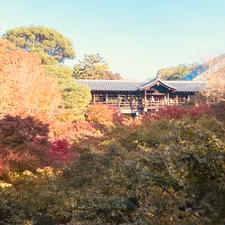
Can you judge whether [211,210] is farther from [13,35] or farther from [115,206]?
[13,35]

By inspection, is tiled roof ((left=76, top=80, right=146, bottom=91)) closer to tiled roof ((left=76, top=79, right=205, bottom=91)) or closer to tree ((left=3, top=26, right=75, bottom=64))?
tiled roof ((left=76, top=79, right=205, bottom=91))

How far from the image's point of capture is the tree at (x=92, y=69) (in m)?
37.9

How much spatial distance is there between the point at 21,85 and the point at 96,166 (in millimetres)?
9296

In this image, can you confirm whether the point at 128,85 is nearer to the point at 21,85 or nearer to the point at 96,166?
the point at 21,85

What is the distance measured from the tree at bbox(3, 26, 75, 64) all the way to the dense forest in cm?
3000

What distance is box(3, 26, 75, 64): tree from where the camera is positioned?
43844mm

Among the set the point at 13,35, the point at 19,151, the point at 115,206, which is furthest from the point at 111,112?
the point at 13,35

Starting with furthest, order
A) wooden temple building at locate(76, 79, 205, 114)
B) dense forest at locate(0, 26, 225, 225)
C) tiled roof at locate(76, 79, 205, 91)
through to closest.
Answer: tiled roof at locate(76, 79, 205, 91) < wooden temple building at locate(76, 79, 205, 114) < dense forest at locate(0, 26, 225, 225)

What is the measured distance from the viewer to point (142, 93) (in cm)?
2745

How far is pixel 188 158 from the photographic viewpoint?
2.88m

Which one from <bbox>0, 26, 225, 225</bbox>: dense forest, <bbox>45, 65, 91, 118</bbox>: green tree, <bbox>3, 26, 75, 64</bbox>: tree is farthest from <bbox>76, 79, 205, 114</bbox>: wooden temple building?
<bbox>3, 26, 75, 64</bbox>: tree

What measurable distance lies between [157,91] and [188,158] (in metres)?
25.0

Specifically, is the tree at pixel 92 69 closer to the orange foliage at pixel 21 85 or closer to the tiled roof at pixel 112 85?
the tiled roof at pixel 112 85

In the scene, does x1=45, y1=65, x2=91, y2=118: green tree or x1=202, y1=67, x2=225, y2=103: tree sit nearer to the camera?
x1=45, y1=65, x2=91, y2=118: green tree
